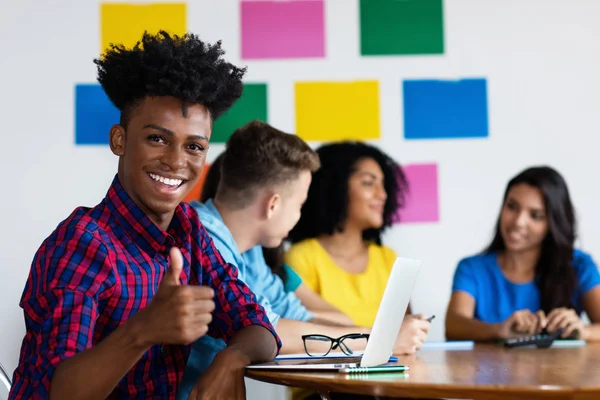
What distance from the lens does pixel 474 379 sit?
3.94ft

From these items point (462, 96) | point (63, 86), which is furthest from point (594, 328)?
point (63, 86)

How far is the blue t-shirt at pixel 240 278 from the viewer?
1.58m

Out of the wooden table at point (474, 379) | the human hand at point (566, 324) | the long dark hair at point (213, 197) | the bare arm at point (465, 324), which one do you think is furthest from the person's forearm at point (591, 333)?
the long dark hair at point (213, 197)

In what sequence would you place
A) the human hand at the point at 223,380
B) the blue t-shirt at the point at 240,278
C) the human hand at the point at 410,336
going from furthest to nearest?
the human hand at the point at 410,336
the blue t-shirt at the point at 240,278
the human hand at the point at 223,380

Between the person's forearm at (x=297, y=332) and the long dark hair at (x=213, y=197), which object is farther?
the long dark hair at (x=213, y=197)

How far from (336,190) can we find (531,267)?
2.48 feet

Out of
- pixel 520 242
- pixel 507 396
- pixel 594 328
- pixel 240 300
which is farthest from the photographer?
pixel 520 242

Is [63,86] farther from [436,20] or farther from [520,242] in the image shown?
[520,242]

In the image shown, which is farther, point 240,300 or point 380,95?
point 380,95

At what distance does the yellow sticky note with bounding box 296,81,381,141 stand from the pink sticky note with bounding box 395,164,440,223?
213 mm

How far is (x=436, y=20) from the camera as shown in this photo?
3043mm

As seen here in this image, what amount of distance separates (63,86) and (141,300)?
186 cm

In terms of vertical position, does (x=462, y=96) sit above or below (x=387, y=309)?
above

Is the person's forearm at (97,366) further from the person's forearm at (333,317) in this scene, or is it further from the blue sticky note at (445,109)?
the blue sticky note at (445,109)
